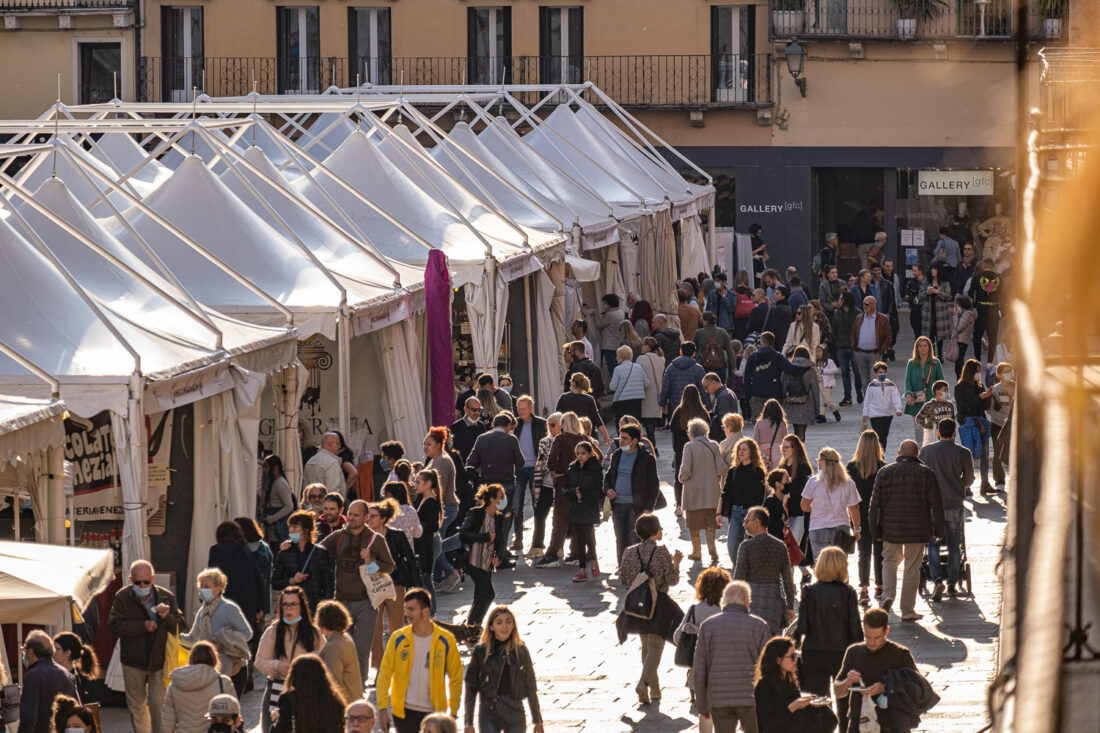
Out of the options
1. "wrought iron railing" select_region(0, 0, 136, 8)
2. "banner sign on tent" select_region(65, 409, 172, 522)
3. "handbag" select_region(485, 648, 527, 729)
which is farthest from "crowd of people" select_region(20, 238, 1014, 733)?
"wrought iron railing" select_region(0, 0, 136, 8)

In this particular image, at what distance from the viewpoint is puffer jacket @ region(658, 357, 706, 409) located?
1947 cm

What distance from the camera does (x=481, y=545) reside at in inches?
518

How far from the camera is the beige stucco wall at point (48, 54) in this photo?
41.1 m

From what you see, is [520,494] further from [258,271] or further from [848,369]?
[848,369]

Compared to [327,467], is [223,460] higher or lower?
higher

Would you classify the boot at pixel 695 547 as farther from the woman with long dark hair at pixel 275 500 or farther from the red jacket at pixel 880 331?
the red jacket at pixel 880 331

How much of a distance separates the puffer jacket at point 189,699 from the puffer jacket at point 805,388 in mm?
10968

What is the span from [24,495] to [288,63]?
3024cm

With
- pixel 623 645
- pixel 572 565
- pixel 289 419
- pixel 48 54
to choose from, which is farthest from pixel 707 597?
pixel 48 54

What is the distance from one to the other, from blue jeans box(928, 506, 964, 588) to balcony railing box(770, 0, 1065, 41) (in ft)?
86.3

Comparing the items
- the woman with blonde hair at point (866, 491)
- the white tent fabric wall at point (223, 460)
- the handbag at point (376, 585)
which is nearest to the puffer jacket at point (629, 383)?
the woman with blonde hair at point (866, 491)

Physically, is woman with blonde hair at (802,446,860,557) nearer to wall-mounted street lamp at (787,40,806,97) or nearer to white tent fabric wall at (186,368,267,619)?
white tent fabric wall at (186,368,267,619)

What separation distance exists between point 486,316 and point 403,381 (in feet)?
7.02

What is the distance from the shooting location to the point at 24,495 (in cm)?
1166
